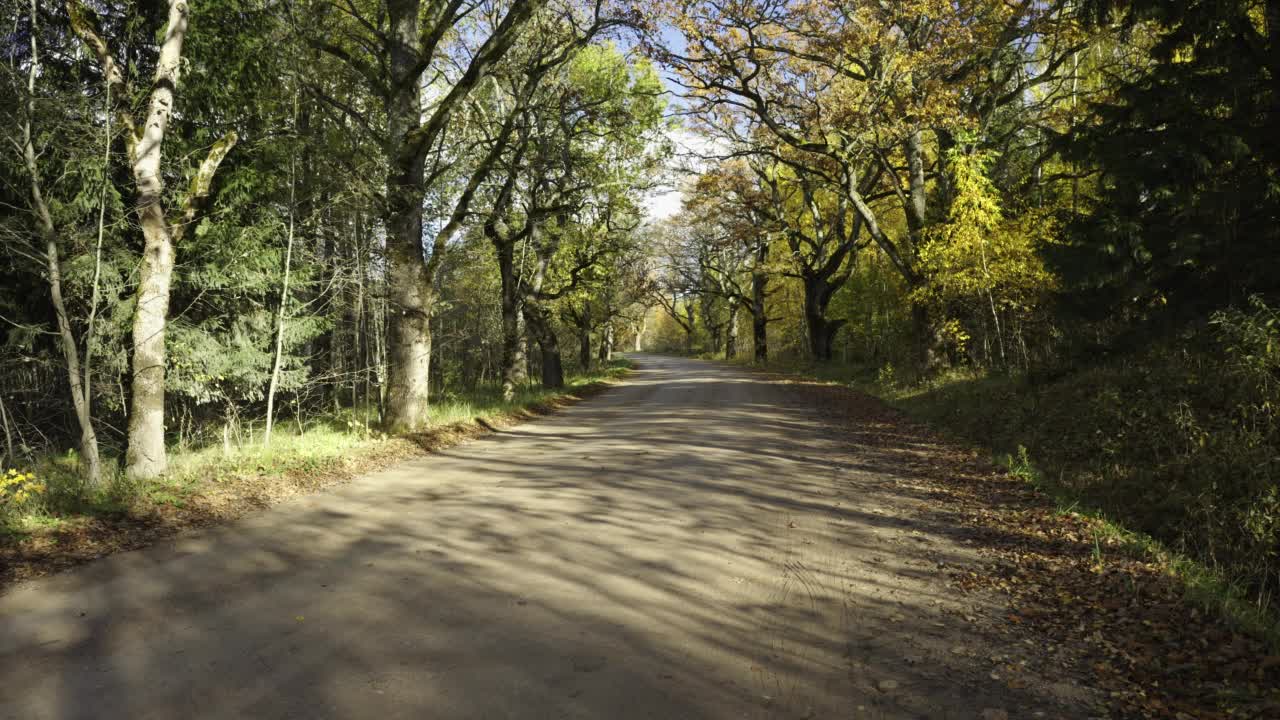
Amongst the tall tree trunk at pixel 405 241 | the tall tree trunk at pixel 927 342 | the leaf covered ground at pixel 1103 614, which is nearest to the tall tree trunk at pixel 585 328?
the tall tree trunk at pixel 927 342

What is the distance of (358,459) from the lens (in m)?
9.79

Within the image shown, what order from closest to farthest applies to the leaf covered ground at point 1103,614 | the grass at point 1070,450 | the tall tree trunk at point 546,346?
the leaf covered ground at point 1103,614
the grass at point 1070,450
the tall tree trunk at point 546,346

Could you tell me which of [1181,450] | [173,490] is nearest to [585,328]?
[173,490]

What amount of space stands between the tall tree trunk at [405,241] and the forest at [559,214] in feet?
0.21

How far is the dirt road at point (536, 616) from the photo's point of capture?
3420mm

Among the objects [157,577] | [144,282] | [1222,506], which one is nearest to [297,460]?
[144,282]

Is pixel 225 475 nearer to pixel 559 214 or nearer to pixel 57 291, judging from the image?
pixel 57 291

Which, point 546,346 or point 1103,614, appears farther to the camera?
point 546,346

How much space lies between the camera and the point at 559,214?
19188 millimetres

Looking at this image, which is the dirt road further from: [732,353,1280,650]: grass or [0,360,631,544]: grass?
[732,353,1280,650]: grass

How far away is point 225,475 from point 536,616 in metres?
5.69

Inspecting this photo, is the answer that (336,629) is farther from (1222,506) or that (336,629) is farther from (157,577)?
(1222,506)

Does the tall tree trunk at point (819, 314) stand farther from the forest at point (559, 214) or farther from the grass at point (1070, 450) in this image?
the grass at point (1070, 450)

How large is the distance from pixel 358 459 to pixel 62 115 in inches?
213
